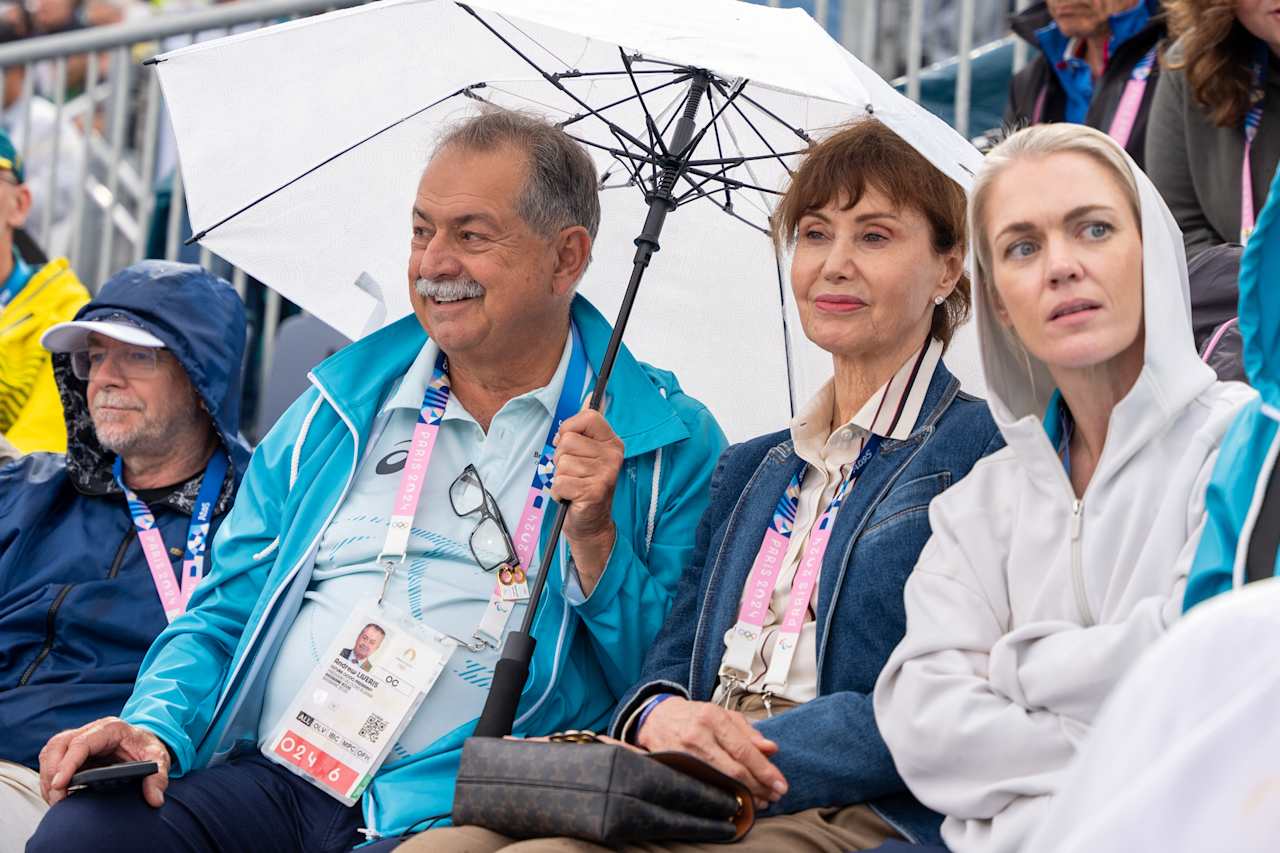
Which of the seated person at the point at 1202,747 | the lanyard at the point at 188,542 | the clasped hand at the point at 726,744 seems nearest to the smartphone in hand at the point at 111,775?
the lanyard at the point at 188,542

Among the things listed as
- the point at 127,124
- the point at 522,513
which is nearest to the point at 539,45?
the point at 522,513

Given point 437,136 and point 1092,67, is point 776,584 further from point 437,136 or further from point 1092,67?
point 1092,67

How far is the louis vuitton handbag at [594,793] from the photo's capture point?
8.94 ft

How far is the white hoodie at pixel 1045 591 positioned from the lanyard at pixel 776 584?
34 cm

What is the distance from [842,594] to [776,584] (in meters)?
0.21

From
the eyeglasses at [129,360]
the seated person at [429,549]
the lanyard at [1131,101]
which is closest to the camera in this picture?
the seated person at [429,549]

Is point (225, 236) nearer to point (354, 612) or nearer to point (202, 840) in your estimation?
point (354, 612)

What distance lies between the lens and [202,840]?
11.2 feet

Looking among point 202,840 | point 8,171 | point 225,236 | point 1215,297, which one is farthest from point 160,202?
point 1215,297

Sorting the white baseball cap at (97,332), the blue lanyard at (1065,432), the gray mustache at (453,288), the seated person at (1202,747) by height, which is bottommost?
the seated person at (1202,747)

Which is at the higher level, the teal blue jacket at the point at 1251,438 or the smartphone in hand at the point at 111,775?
the teal blue jacket at the point at 1251,438

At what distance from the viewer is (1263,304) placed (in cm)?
247

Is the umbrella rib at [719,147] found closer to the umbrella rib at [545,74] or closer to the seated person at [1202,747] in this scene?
the umbrella rib at [545,74]

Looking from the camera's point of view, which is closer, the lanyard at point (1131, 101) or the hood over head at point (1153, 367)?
the hood over head at point (1153, 367)
